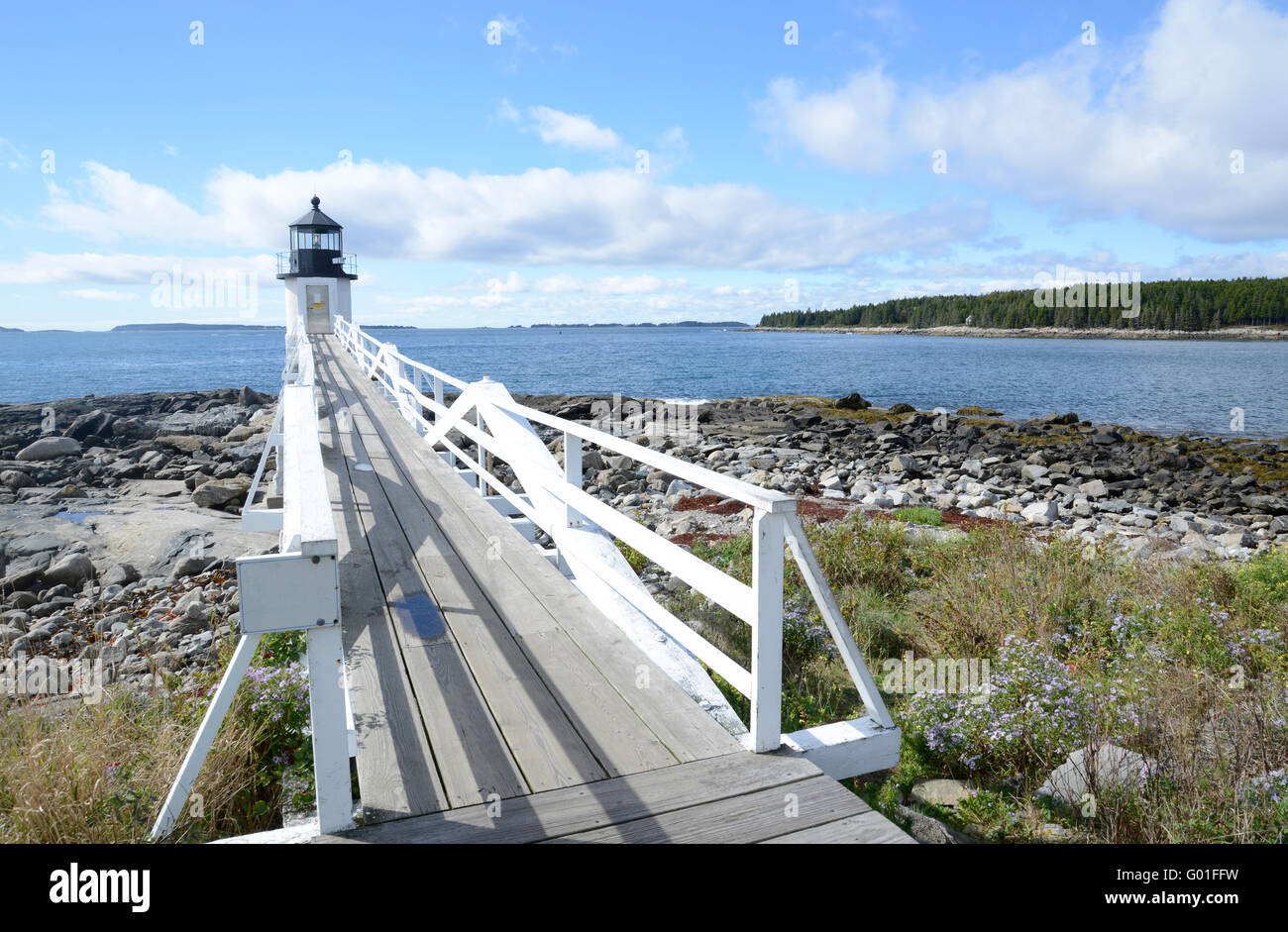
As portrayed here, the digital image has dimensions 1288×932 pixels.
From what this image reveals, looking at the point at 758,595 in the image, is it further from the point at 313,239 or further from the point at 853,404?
the point at 313,239

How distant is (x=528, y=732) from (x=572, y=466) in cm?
226

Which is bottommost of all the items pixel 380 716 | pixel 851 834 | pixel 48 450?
pixel 48 450

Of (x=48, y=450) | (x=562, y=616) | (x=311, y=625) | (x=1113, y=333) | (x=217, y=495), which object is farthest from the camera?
(x=1113, y=333)

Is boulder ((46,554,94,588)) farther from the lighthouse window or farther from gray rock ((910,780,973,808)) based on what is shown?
the lighthouse window

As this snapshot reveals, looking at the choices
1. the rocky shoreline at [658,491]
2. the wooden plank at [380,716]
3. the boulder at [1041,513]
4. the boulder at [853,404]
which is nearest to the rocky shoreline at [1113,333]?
the rocky shoreline at [658,491]

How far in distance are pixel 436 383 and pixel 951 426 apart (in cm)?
2103

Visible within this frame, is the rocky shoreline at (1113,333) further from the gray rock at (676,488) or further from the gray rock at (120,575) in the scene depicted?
the gray rock at (120,575)

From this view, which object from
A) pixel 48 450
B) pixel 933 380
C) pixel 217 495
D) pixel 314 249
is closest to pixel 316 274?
pixel 314 249

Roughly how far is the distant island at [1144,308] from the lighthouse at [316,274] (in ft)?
317

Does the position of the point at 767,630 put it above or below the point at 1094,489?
above

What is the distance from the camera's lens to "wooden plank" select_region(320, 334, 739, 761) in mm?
3471

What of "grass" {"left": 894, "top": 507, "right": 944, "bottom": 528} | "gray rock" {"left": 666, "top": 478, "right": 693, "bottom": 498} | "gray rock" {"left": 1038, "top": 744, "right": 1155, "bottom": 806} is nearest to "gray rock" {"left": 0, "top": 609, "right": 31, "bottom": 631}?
"gray rock" {"left": 666, "top": 478, "right": 693, "bottom": 498}

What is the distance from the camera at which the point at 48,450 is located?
21062mm
